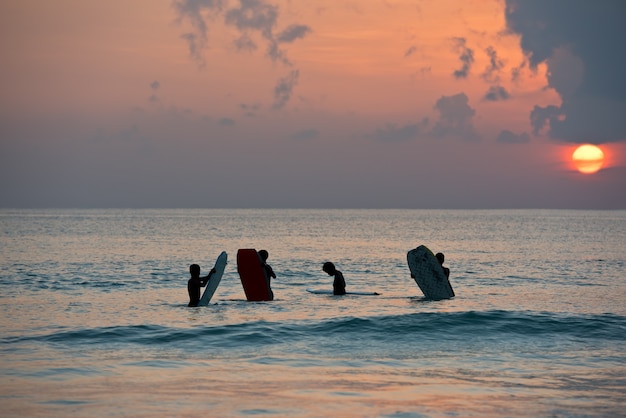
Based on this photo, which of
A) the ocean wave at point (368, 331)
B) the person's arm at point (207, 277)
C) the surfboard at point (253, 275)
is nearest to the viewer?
the ocean wave at point (368, 331)

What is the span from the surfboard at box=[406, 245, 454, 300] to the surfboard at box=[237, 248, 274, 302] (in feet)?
14.6

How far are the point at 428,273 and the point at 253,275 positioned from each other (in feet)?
18.1

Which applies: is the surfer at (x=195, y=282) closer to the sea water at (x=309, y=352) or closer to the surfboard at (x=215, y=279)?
the surfboard at (x=215, y=279)

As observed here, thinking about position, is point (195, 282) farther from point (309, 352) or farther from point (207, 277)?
point (309, 352)

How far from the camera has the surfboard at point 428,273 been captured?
76.5ft

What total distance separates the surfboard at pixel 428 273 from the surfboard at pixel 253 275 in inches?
175

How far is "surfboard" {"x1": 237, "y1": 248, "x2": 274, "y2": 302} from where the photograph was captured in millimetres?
22391

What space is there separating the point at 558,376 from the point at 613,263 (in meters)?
37.3

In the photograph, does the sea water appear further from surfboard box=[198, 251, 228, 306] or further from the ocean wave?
surfboard box=[198, 251, 228, 306]

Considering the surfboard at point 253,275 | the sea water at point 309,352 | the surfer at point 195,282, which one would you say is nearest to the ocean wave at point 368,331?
the sea water at point 309,352

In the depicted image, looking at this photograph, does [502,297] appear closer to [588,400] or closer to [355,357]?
[355,357]

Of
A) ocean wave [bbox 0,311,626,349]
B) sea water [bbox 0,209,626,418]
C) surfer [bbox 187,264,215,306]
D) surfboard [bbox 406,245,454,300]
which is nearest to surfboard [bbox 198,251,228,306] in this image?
surfer [bbox 187,264,215,306]

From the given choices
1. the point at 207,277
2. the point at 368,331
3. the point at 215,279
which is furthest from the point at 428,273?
the point at 207,277

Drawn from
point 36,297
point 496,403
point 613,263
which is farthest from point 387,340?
point 613,263
